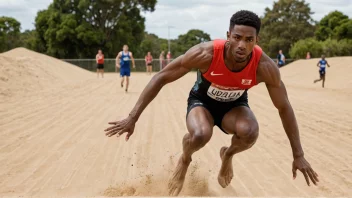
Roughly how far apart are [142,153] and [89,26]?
41.7 meters

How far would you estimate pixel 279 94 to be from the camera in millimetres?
4660

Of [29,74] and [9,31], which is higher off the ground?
[9,31]

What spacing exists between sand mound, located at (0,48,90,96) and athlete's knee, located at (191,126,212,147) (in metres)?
12.4

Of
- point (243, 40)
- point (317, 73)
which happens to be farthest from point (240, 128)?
point (317, 73)

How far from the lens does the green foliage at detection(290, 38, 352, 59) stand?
132 ft

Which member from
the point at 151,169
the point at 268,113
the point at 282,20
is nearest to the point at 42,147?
the point at 151,169

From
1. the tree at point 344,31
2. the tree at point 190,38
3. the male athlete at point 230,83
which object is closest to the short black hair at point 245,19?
the male athlete at point 230,83

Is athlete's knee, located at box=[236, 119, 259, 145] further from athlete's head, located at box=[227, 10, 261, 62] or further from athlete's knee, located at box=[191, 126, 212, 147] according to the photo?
athlete's head, located at box=[227, 10, 261, 62]

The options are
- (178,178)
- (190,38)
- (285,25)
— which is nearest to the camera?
(178,178)

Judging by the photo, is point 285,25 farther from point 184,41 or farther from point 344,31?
point 184,41

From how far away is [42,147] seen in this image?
8211 mm

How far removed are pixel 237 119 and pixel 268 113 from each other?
8.22 m

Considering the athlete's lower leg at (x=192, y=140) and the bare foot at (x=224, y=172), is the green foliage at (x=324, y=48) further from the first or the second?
the athlete's lower leg at (x=192, y=140)

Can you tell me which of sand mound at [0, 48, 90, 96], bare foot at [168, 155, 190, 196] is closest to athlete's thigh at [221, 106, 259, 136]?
bare foot at [168, 155, 190, 196]
